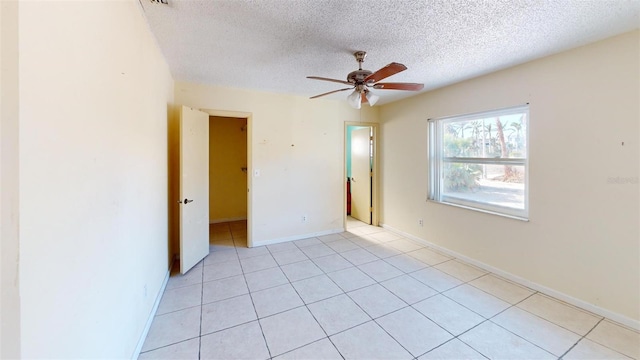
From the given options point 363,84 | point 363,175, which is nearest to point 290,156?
point 363,175

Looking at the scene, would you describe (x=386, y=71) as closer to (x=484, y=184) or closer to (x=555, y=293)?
(x=484, y=184)

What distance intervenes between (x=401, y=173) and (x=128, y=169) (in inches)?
148

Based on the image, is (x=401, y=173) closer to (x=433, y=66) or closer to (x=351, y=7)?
(x=433, y=66)

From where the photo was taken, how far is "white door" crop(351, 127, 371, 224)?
4.87 metres

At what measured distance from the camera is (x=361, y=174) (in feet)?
16.6

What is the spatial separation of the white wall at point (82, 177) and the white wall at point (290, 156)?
178 cm

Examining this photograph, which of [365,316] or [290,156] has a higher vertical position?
[290,156]

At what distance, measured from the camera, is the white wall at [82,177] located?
0.71 m

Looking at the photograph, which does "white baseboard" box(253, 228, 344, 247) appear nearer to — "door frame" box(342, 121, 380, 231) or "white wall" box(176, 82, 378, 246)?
"white wall" box(176, 82, 378, 246)

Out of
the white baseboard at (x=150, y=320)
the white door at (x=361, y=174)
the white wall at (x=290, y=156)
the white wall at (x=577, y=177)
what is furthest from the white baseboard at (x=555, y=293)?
the white baseboard at (x=150, y=320)

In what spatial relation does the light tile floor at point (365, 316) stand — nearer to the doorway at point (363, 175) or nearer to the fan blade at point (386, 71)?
the doorway at point (363, 175)

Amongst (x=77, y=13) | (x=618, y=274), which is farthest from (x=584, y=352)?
(x=77, y=13)

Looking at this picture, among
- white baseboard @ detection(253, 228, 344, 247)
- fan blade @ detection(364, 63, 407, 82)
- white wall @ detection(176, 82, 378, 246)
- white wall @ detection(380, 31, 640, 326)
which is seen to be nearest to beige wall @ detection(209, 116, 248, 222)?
white wall @ detection(176, 82, 378, 246)

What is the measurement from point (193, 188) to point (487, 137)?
3697 mm
